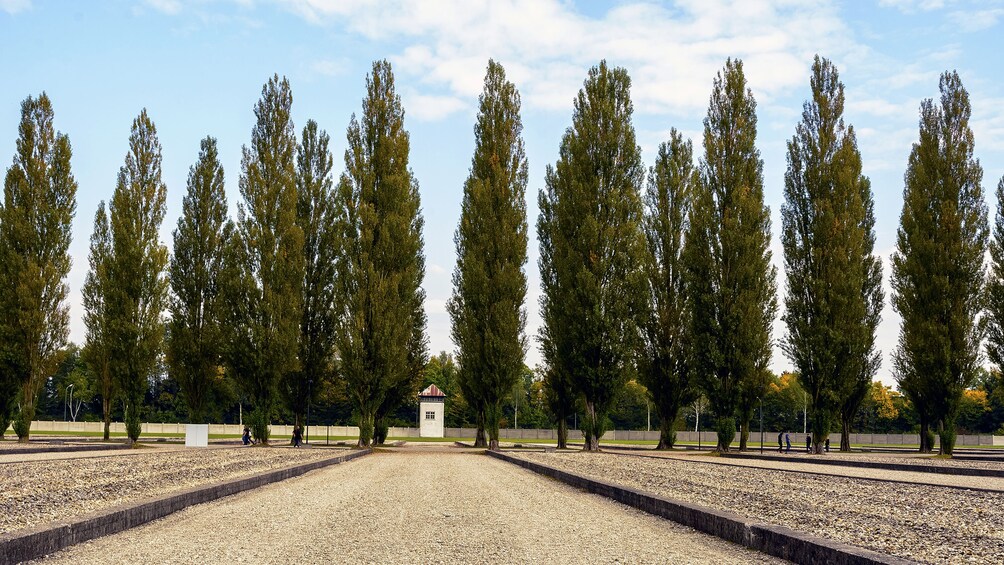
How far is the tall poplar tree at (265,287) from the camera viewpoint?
1651 inches

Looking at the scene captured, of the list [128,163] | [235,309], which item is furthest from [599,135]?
[128,163]

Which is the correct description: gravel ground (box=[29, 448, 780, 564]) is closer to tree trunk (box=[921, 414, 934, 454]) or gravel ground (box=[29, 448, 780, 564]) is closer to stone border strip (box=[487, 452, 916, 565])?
stone border strip (box=[487, 452, 916, 565])

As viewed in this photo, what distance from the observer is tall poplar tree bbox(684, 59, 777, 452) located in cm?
3909

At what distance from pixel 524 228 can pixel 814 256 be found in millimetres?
14148

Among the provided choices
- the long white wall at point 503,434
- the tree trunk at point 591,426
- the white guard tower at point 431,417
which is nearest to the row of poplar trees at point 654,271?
the tree trunk at point 591,426

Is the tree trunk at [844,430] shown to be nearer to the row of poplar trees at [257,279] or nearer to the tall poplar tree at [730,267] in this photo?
the tall poplar tree at [730,267]

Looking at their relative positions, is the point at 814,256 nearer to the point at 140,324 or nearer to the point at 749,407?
the point at 749,407

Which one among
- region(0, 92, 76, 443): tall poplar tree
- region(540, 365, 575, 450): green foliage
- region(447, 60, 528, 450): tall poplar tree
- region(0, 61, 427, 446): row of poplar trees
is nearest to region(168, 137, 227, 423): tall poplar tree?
region(0, 61, 427, 446): row of poplar trees

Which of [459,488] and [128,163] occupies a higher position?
[128,163]

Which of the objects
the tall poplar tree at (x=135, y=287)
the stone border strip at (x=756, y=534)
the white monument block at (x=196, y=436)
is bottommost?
the white monument block at (x=196, y=436)

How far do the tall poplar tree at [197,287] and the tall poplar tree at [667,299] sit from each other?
75.1 feet

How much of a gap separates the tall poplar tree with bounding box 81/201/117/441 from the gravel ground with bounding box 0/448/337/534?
20.0 meters

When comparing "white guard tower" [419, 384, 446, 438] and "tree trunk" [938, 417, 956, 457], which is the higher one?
"tree trunk" [938, 417, 956, 457]

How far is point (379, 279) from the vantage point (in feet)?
136
